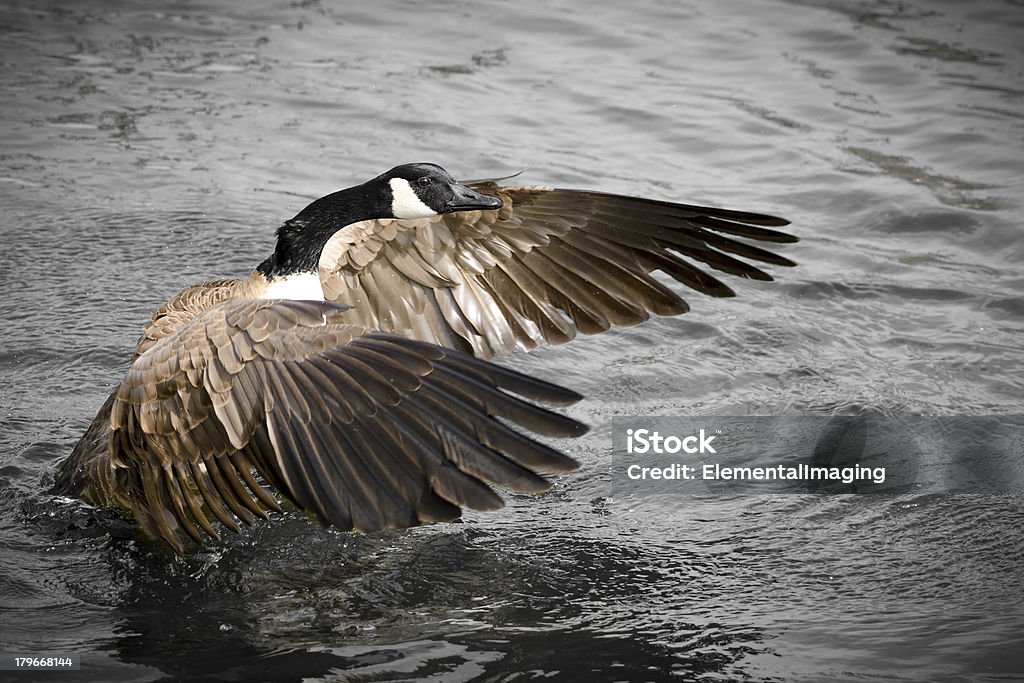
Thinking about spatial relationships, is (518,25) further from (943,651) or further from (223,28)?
(943,651)

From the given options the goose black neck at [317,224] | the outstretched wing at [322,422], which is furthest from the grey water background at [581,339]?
the goose black neck at [317,224]

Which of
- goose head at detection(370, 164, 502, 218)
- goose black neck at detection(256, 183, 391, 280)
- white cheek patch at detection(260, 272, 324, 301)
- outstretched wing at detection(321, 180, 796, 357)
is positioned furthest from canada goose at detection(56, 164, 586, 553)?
outstretched wing at detection(321, 180, 796, 357)

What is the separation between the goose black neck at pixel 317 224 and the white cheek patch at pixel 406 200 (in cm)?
4

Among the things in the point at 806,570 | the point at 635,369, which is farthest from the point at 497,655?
the point at 635,369

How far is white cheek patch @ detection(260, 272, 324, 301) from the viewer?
5074 mm

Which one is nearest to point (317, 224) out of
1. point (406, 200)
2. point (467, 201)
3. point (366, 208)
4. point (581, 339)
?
point (366, 208)

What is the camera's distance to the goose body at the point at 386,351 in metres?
3.79

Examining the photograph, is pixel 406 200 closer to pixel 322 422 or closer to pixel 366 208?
pixel 366 208

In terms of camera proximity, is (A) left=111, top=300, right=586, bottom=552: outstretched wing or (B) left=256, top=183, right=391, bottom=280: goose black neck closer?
(A) left=111, top=300, right=586, bottom=552: outstretched wing

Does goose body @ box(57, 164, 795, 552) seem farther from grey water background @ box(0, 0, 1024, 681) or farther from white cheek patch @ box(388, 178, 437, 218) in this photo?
grey water background @ box(0, 0, 1024, 681)

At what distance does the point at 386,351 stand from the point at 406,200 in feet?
4.23

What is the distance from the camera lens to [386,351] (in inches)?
159

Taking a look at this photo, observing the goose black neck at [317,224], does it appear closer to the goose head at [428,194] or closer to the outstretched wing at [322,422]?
the goose head at [428,194]

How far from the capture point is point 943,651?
14.5 ft
